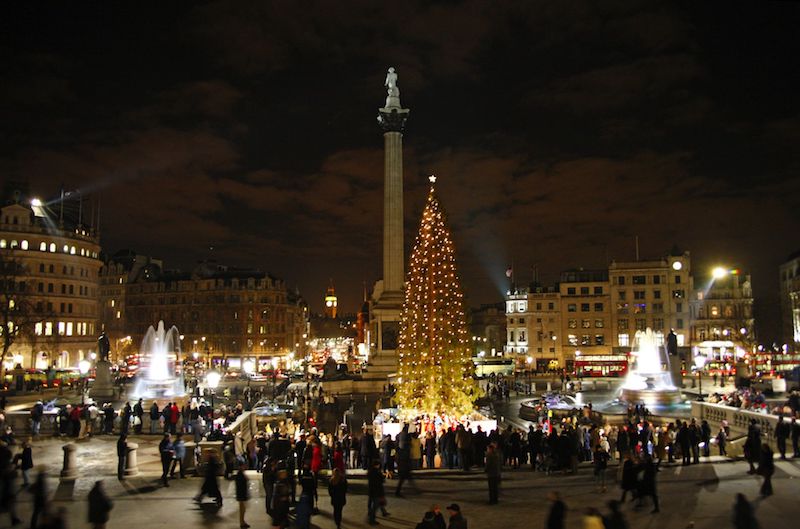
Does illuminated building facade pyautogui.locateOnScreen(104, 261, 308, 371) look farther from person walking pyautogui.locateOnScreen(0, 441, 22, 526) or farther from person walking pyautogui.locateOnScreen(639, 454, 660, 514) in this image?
person walking pyautogui.locateOnScreen(639, 454, 660, 514)

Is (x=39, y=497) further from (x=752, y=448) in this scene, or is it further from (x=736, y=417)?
(x=736, y=417)

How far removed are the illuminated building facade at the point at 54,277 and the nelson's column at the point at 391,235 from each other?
34.4 m

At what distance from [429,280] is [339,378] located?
89.2ft

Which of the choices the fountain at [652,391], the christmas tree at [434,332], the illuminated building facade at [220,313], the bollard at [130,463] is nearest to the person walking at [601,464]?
the christmas tree at [434,332]

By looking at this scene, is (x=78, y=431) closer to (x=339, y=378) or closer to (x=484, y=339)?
(x=339, y=378)

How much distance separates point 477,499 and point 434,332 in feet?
43.4

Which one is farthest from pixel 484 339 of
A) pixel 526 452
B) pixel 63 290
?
pixel 526 452

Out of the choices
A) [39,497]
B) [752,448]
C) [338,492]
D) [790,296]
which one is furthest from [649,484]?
[790,296]

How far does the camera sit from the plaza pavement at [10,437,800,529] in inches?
576

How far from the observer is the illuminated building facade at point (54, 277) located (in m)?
71.8

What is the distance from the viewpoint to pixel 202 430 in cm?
2623

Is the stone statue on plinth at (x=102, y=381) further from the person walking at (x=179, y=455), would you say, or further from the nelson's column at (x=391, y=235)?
the person walking at (x=179, y=455)

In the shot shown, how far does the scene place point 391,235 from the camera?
66.1 m

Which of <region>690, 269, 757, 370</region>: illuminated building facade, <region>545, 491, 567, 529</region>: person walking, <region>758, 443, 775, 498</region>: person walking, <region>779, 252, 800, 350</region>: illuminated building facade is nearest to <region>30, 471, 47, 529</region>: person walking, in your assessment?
<region>545, 491, 567, 529</region>: person walking
